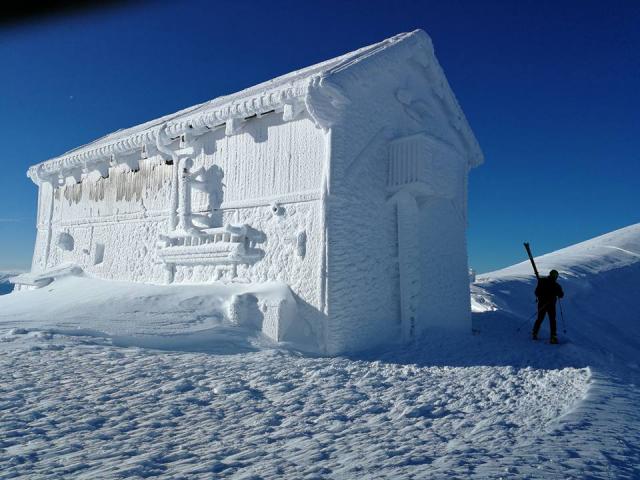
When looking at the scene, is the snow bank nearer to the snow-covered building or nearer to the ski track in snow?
the snow-covered building

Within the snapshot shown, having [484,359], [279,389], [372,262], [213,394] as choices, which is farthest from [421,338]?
[213,394]

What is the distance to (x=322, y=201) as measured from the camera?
Result: 344 inches

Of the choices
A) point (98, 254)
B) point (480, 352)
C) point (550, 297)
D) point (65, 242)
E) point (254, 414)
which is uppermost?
point (65, 242)

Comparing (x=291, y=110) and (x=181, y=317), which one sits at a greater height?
(x=291, y=110)

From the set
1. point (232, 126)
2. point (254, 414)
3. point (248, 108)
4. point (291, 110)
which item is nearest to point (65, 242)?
point (232, 126)

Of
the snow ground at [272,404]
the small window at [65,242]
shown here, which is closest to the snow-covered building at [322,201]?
the snow ground at [272,404]

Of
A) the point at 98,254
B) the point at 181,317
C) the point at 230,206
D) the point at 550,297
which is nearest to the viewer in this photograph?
the point at 181,317

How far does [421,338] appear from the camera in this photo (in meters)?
10.0

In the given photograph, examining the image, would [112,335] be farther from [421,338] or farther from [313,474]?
[421,338]

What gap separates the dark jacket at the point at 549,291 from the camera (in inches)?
432

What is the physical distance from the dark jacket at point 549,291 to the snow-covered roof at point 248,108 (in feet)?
13.4

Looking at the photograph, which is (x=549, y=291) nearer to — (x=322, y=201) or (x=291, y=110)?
(x=322, y=201)

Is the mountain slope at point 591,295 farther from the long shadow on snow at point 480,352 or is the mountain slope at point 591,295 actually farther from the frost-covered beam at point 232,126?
the frost-covered beam at point 232,126

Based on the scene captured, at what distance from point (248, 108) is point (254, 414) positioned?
6665 mm
